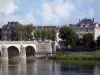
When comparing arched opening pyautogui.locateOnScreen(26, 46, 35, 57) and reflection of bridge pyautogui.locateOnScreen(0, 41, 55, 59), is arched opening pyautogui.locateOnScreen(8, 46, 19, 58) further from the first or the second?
arched opening pyautogui.locateOnScreen(26, 46, 35, 57)

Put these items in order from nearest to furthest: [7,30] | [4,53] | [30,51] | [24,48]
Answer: [4,53]
[24,48]
[30,51]
[7,30]

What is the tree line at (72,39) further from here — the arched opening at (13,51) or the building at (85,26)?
the arched opening at (13,51)

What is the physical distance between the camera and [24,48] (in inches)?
3750

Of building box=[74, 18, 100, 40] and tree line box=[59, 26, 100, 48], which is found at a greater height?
building box=[74, 18, 100, 40]

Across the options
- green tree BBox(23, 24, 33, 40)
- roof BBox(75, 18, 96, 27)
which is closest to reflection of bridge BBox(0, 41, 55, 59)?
green tree BBox(23, 24, 33, 40)

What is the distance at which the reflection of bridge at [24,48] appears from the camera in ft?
305

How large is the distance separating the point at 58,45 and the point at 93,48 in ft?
59.3

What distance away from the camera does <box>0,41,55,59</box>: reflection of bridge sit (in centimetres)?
9281

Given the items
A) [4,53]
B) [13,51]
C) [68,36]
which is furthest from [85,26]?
[4,53]

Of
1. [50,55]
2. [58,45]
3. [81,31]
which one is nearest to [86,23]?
[81,31]

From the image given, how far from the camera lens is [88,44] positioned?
11794 cm

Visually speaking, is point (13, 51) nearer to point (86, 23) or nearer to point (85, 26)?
point (85, 26)

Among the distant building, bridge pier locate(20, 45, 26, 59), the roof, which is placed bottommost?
bridge pier locate(20, 45, 26, 59)

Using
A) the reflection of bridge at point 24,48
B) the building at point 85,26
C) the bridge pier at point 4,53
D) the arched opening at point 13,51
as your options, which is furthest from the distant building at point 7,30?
the bridge pier at point 4,53
